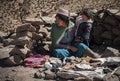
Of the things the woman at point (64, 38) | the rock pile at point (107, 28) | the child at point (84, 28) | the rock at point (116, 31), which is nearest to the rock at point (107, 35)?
the rock pile at point (107, 28)

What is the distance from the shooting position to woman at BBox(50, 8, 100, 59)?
30.6 feet

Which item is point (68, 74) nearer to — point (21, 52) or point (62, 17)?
point (21, 52)

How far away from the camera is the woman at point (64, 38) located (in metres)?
9.33

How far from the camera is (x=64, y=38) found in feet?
31.1

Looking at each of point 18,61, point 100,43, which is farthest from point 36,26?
point 100,43

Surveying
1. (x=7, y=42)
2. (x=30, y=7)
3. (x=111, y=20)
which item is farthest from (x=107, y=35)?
(x=30, y=7)

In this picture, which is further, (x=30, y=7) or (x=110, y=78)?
(x=30, y=7)

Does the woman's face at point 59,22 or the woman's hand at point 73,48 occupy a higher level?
the woman's face at point 59,22

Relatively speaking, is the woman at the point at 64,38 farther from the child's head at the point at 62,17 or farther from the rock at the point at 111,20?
the rock at the point at 111,20

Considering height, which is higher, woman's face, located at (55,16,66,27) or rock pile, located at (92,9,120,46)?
woman's face, located at (55,16,66,27)

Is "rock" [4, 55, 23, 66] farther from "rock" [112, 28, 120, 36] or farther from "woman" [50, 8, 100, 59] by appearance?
"rock" [112, 28, 120, 36]

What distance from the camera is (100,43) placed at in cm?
1091

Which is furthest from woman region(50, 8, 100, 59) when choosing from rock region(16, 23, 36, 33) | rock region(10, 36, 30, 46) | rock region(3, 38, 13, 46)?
rock region(3, 38, 13, 46)

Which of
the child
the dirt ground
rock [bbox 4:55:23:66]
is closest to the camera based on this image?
the dirt ground
